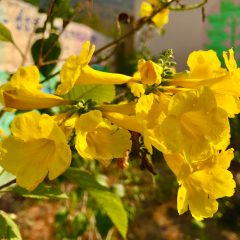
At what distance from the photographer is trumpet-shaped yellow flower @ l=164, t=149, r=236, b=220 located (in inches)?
22.5

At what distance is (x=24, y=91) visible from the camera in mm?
604

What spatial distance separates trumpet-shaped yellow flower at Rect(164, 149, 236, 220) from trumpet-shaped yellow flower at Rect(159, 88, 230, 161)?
0.04 m

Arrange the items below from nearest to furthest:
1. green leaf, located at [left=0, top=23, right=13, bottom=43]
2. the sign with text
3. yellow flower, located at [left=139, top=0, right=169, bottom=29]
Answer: green leaf, located at [left=0, top=23, right=13, bottom=43] → yellow flower, located at [left=139, top=0, right=169, bottom=29] → the sign with text

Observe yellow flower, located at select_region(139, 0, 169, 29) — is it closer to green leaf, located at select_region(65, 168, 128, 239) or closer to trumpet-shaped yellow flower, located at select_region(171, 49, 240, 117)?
green leaf, located at select_region(65, 168, 128, 239)

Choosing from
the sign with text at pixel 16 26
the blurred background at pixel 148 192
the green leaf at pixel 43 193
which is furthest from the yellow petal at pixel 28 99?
the sign with text at pixel 16 26

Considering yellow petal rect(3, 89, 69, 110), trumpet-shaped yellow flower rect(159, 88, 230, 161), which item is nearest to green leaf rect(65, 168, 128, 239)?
yellow petal rect(3, 89, 69, 110)

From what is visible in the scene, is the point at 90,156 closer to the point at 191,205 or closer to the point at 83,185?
the point at 191,205

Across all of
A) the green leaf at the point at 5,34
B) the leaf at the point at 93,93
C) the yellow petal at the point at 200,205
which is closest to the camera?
the yellow petal at the point at 200,205

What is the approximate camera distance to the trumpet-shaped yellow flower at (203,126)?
50 cm

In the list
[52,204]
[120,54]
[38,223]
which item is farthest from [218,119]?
[120,54]

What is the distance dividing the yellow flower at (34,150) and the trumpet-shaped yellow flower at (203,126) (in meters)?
0.12

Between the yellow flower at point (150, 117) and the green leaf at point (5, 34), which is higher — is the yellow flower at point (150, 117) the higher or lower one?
the higher one

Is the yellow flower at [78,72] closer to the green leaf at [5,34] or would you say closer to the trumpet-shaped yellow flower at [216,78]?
the trumpet-shaped yellow flower at [216,78]

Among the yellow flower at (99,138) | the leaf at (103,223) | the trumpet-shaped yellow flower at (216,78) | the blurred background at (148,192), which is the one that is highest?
the trumpet-shaped yellow flower at (216,78)
